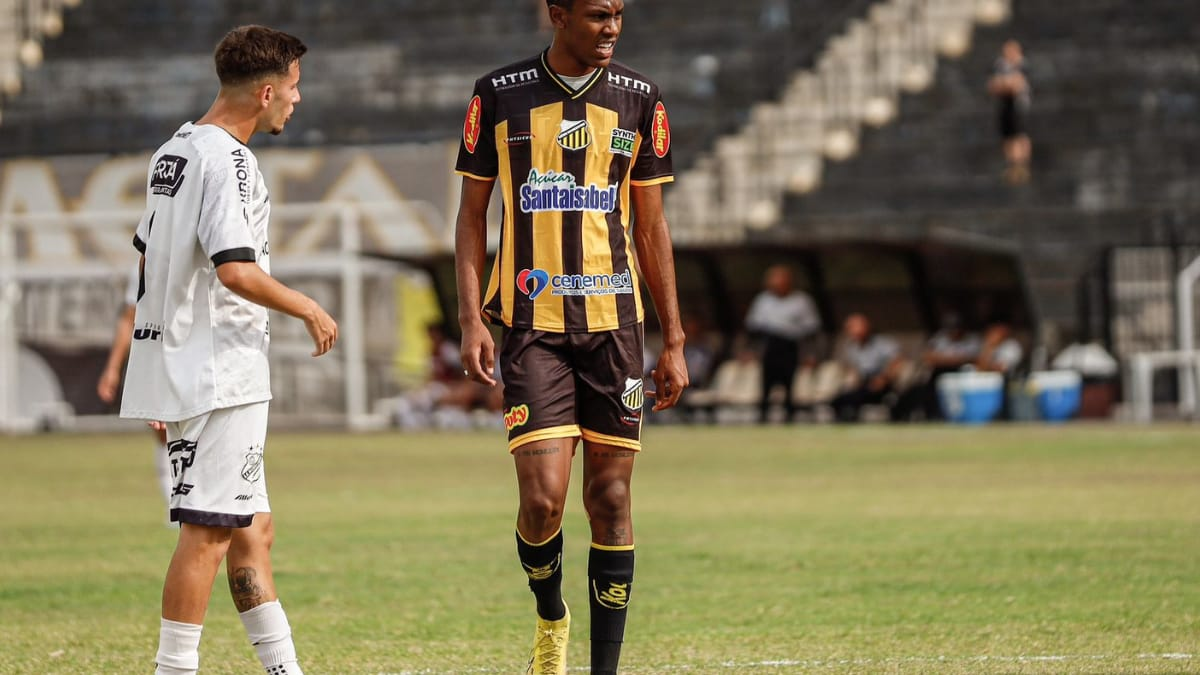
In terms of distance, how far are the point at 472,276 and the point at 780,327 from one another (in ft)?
66.0

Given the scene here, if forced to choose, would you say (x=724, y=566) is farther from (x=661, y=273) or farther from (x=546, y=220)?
(x=546, y=220)

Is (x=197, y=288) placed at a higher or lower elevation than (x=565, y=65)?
lower

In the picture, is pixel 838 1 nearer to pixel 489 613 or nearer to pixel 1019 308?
pixel 1019 308

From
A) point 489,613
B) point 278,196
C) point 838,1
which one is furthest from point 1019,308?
point 489,613

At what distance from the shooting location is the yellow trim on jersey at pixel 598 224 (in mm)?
6742

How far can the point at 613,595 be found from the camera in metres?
6.76

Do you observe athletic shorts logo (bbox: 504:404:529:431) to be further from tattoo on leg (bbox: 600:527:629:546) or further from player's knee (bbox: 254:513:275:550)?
player's knee (bbox: 254:513:275:550)

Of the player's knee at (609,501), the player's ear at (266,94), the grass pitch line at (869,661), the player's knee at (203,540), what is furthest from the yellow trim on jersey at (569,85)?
the grass pitch line at (869,661)

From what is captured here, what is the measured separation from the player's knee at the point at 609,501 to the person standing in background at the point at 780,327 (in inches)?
789

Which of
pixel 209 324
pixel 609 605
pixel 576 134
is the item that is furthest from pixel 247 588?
pixel 576 134

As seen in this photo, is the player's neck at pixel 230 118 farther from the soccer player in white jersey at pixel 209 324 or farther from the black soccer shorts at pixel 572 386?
the black soccer shorts at pixel 572 386

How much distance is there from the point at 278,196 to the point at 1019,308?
12.6 metres

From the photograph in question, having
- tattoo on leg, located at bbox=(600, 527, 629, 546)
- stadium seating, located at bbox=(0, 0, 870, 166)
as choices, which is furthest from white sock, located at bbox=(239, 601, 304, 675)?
stadium seating, located at bbox=(0, 0, 870, 166)

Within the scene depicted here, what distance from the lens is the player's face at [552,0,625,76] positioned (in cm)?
666
